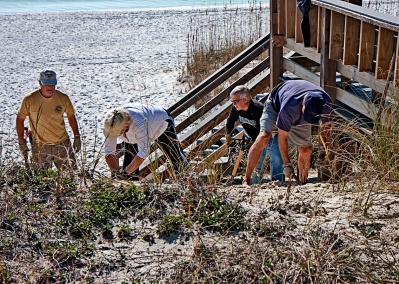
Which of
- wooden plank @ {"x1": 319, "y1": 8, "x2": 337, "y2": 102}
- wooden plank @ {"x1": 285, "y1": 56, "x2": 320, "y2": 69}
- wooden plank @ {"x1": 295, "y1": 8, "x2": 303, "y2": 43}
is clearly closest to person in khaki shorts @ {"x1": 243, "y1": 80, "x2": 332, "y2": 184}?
wooden plank @ {"x1": 319, "y1": 8, "x2": 337, "y2": 102}

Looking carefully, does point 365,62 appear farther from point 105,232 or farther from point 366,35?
point 105,232

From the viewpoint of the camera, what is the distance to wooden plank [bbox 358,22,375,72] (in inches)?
241

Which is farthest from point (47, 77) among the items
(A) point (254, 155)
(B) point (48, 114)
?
(A) point (254, 155)

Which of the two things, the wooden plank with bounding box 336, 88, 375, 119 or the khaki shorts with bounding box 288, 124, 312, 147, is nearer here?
the wooden plank with bounding box 336, 88, 375, 119

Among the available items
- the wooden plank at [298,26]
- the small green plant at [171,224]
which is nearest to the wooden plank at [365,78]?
the wooden plank at [298,26]

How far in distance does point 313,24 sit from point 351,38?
0.94 meters

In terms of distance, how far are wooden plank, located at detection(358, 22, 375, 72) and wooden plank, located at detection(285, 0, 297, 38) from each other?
1847 mm

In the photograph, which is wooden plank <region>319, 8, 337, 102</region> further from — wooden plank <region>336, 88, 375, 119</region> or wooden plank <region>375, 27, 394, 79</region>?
wooden plank <region>375, 27, 394, 79</region>

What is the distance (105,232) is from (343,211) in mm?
1609

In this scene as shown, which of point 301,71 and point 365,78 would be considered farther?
point 301,71

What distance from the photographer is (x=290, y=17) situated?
8031 millimetres

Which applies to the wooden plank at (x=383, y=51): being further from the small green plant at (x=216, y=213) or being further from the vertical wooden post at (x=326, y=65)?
the small green plant at (x=216, y=213)

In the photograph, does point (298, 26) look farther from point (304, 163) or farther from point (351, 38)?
point (304, 163)

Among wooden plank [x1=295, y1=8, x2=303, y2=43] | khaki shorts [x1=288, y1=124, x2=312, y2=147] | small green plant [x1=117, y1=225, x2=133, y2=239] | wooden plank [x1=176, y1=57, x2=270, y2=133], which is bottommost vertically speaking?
wooden plank [x1=176, y1=57, x2=270, y2=133]
